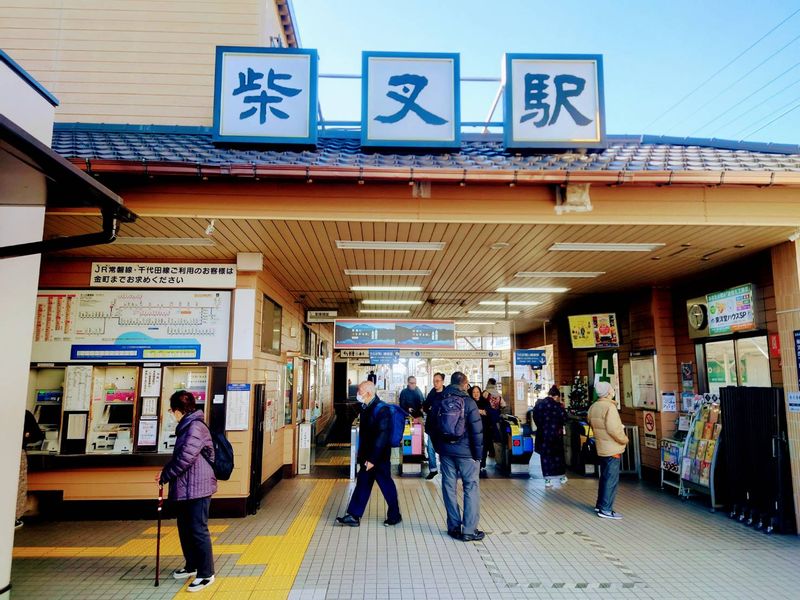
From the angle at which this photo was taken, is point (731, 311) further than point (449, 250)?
Yes

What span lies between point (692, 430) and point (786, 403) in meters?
1.76

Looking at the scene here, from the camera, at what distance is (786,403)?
20.7 ft

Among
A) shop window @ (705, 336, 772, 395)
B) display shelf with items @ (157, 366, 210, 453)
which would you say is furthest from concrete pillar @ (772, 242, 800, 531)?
display shelf with items @ (157, 366, 210, 453)

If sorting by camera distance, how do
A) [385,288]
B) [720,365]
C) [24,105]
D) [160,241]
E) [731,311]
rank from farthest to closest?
[385,288]
[720,365]
[731,311]
[160,241]
[24,105]

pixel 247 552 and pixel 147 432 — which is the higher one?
pixel 147 432

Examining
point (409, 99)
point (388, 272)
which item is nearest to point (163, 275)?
point (388, 272)

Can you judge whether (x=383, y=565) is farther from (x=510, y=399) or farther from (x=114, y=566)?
(x=510, y=399)

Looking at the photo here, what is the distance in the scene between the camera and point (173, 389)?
23.6ft

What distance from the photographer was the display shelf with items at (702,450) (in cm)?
718

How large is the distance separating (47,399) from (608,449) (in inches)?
300

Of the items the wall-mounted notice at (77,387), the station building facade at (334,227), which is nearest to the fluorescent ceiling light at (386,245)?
the station building facade at (334,227)

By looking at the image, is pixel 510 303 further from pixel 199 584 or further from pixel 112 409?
pixel 199 584

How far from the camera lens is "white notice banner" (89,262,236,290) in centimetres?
714

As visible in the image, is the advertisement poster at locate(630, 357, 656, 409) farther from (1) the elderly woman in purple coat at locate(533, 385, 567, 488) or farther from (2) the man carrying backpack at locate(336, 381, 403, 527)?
A: (2) the man carrying backpack at locate(336, 381, 403, 527)
